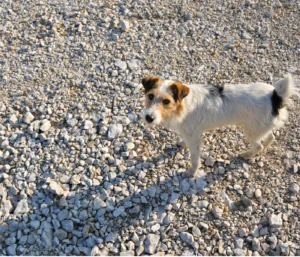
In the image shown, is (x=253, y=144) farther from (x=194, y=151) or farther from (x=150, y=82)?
(x=150, y=82)

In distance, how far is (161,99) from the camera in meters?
5.45

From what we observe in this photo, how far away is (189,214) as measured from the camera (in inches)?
238

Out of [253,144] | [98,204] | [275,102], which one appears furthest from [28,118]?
[275,102]

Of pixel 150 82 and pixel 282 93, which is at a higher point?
pixel 282 93

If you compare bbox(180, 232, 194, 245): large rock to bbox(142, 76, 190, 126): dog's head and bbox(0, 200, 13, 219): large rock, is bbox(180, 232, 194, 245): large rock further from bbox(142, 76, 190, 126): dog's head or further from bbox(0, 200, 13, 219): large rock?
bbox(0, 200, 13, 219): large rock

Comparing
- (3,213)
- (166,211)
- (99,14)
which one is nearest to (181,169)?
(166,211)

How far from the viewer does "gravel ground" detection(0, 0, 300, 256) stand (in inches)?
230

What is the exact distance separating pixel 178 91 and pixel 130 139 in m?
1.93

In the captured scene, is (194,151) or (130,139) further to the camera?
(130,139)

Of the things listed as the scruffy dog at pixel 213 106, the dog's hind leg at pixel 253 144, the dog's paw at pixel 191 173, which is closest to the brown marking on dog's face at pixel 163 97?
the scruffy dog at pixel 213 106

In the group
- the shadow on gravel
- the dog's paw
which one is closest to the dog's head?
the dog's paw

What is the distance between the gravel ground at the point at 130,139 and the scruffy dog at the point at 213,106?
99 cm

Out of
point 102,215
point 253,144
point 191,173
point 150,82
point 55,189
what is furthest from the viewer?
point 191,173

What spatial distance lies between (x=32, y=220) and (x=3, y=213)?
20.7 inches
